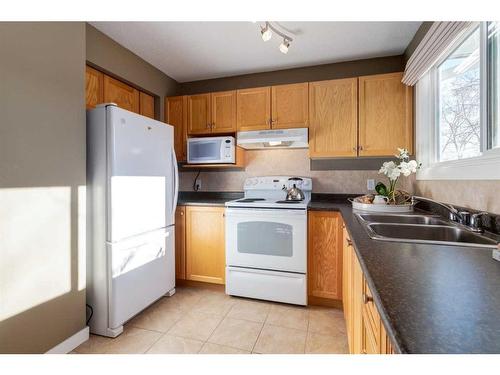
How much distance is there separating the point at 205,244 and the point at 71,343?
1.25m

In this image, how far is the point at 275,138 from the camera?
2490 mm

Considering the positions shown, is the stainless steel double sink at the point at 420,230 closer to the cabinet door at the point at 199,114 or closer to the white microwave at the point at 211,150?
the white microwave at the point at 211,150

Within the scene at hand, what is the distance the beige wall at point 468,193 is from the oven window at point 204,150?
1.95 m

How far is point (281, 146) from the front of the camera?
275 cm

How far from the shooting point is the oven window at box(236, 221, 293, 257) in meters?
2.24

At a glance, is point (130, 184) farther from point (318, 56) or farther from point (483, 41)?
point (483, 41)

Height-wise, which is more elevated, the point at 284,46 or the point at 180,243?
the point at 284,46

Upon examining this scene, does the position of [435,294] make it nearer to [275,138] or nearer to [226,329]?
[226,329]

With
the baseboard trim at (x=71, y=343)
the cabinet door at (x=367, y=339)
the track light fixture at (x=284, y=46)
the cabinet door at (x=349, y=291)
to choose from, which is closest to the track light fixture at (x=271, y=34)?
the track light fixture at (x=284, y=46)

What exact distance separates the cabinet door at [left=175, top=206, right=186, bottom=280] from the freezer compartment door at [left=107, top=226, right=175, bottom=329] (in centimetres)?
22

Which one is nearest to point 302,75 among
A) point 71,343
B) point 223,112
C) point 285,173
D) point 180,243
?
point 223,112

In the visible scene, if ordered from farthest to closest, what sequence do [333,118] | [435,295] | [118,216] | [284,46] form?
[333,118] → [284,46] → [118,216] → [435,295]

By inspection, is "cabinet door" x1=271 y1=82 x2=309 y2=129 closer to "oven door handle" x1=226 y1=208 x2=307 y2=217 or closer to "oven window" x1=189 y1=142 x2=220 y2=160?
"oven window" x1=189 y1=142 x2=220 y2=160
